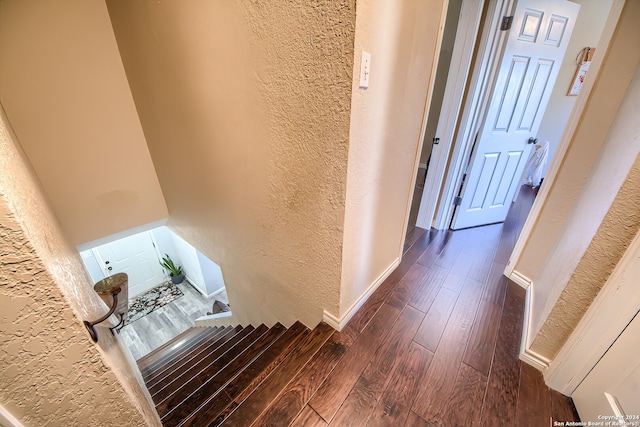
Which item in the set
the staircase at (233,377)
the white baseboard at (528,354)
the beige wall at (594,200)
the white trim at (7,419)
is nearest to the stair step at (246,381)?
the staircase at (233,377)

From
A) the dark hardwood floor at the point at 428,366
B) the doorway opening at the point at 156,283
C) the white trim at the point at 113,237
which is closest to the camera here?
the dark hardwood floor at the point at 428,366

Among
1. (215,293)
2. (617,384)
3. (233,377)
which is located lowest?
(215,293)

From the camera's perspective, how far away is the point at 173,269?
4.67 metres

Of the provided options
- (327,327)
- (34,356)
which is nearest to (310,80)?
(34,356)

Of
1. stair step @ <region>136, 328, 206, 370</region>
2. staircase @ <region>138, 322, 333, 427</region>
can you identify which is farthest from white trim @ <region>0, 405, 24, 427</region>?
stair step @ <region>136, 328, 206, 370</region>

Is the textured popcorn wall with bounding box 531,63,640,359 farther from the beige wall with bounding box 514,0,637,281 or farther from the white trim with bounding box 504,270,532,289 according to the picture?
the white trim with bounding box 504,270,532,289

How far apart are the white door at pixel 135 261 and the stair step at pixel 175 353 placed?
2165mm

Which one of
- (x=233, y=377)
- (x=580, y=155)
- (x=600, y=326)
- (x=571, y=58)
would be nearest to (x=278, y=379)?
(x=233, y=377)

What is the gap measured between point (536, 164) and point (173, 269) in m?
6.72

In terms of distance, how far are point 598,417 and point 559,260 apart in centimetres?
69

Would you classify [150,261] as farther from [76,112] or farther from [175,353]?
[76,112]

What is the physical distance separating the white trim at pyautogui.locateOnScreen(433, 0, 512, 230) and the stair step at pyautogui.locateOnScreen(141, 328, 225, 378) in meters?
3.12

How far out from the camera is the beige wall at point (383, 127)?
3.05 ft

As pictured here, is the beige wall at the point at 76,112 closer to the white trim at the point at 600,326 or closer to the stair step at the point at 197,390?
the stair step at the point at 197,390
